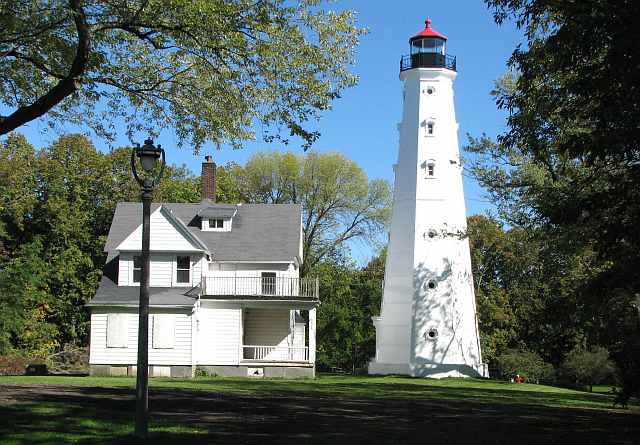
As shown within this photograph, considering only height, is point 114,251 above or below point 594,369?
above

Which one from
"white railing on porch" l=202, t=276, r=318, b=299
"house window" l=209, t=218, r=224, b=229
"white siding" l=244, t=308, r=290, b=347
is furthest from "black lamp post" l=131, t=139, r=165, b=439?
"house window" l=209, t=218, r=224, b=229

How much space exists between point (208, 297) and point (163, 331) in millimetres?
2483

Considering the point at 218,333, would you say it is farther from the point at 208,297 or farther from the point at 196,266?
the point at 196,266

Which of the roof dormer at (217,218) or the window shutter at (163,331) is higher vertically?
the roof dormer at (217,218)

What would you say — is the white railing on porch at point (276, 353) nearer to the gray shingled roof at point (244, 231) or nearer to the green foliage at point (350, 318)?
the gray shingled roof at point (244, 231)

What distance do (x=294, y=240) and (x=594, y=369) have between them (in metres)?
15.1

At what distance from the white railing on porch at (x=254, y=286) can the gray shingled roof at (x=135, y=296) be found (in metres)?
1.07

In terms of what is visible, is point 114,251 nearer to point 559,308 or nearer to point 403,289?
point 403,289

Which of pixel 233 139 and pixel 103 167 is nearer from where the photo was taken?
pixel 233 139

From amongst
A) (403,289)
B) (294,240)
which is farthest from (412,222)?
(294,240)

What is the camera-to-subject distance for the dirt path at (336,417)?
42.8ft

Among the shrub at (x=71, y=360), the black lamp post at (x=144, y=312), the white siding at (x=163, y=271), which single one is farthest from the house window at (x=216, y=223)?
the black lamp post at (x=144, y=312)

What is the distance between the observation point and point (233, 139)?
1641cm

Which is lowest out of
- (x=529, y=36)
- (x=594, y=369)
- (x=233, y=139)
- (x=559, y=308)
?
(x=594, y=369)
